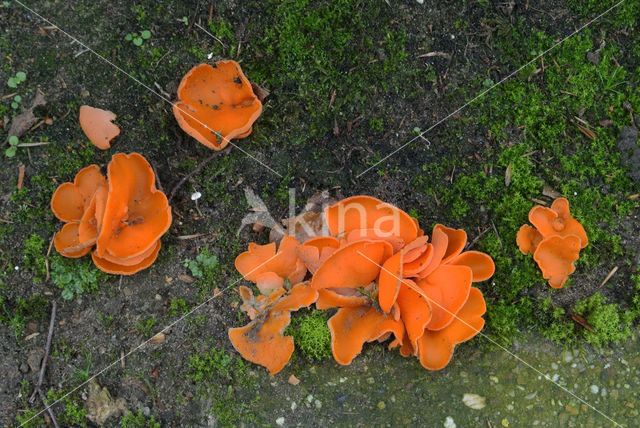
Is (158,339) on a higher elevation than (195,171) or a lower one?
lower

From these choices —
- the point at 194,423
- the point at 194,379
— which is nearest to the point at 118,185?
the point at 194,379

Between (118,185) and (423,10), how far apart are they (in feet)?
8.19

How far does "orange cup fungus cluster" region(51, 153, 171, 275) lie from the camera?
3.55m

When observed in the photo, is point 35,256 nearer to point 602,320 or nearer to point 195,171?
point 195,171

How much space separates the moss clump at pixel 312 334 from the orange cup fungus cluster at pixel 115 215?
43.6 inches

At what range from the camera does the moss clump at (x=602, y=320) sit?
398 cm

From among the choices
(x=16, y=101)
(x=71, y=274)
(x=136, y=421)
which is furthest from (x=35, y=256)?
(x=136, y=421)

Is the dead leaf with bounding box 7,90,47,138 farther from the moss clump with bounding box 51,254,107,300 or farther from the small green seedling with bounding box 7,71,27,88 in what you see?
the moss clump with bounding box 51,254,107,300

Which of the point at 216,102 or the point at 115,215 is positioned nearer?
the point at 115,215

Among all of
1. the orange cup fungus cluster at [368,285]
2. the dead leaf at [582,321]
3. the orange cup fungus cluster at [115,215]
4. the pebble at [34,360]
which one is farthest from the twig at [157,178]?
the dead leaf at [582,321]

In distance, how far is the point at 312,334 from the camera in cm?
391

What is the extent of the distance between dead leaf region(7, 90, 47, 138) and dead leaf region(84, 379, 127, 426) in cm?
187

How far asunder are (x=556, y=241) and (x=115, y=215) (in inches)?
115
